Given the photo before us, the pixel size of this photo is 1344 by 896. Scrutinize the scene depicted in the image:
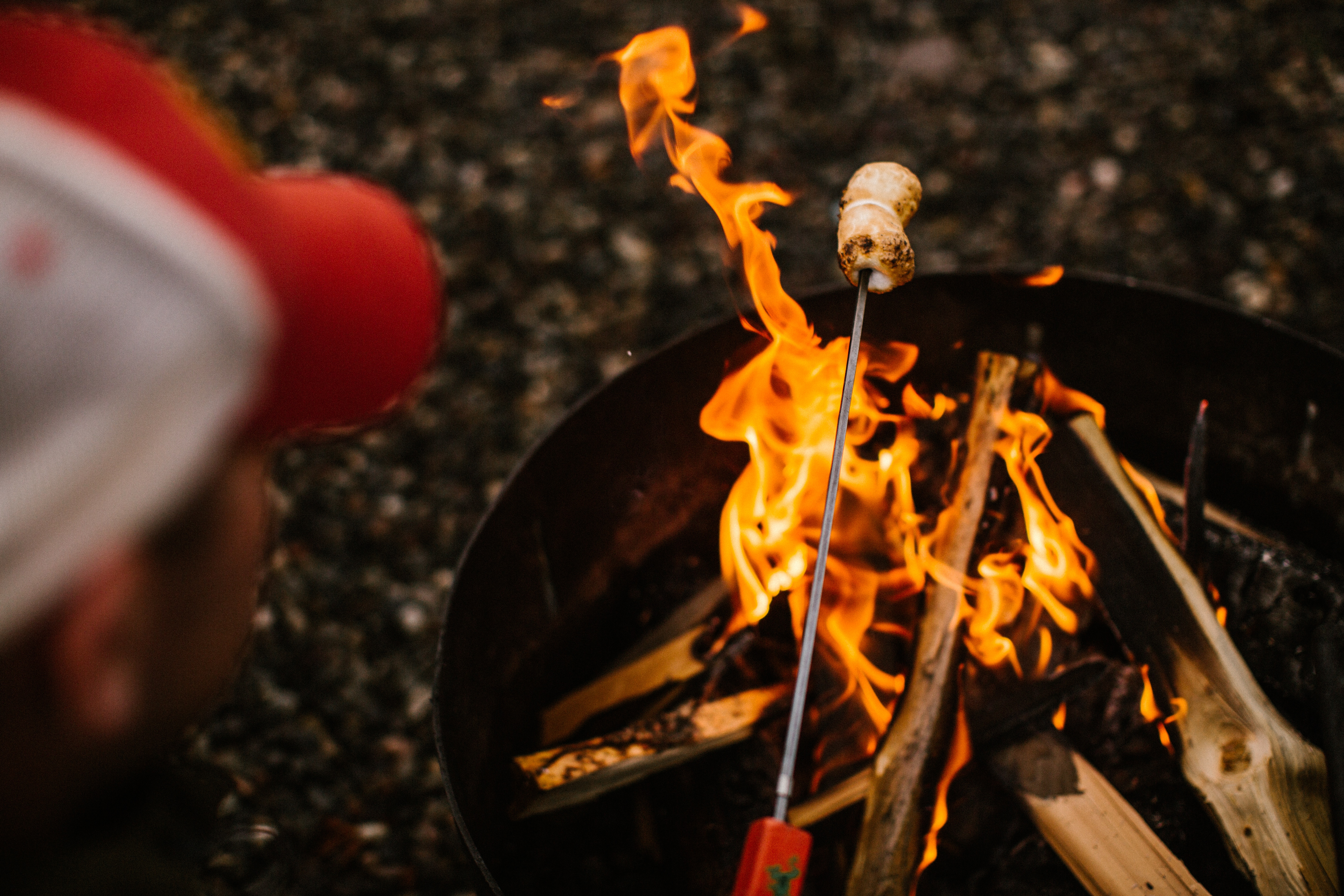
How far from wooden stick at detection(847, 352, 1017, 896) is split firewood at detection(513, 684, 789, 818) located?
0.98 feet

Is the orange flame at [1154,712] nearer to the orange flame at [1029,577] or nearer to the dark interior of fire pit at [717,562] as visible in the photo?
the dark interior of fire pit at [717,562]

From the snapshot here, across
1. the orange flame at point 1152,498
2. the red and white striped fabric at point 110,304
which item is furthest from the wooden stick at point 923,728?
the red and white striped fabric at point 110,304

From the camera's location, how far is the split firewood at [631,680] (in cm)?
197

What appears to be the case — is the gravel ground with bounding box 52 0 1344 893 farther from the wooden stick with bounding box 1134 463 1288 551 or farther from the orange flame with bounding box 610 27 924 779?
the wooden stick with bounding box 1134 463 1288 551

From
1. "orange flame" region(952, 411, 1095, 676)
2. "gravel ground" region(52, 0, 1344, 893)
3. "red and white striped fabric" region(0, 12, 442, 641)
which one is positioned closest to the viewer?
"red and white striped fabric" region(0, 12, 442, 641)

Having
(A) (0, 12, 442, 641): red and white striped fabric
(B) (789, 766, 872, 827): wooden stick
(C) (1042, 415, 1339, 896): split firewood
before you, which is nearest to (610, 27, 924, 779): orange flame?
(B) (789, 766, 872, 827): wooden stick

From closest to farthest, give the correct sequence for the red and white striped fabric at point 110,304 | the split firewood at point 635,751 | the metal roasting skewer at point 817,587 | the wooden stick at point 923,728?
the red and white striped fabric at point 110,304
the metal roasting skewer at point 817,587
the wooden stick at point 923,728
the split firewood at point 635,751

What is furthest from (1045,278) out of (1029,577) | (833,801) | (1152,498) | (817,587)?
(833,801)

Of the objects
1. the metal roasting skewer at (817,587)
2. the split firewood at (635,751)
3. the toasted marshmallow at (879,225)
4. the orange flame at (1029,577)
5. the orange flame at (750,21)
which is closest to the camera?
the metal roasting skewer at (817,587)

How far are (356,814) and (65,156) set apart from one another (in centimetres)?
238

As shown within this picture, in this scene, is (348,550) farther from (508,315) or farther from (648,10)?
(648,10)

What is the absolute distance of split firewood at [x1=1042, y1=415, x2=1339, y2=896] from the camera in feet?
4.95

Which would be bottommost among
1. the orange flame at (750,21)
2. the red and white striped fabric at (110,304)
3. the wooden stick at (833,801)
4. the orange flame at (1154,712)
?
the wooden stick at (833,801)

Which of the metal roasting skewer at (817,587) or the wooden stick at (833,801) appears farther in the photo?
the wooden stick at (833,801)
